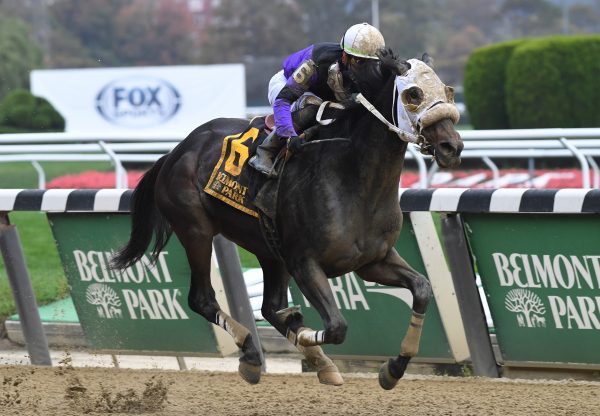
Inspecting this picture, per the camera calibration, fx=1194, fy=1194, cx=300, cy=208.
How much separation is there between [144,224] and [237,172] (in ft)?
2.68

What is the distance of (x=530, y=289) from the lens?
5.60 m

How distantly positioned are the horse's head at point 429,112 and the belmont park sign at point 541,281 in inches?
43.3

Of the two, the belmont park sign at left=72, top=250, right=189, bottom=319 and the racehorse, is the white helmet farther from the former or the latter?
the belmont park sign at left=72, top=250, right=189, bottom=319

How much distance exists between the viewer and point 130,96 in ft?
68.9

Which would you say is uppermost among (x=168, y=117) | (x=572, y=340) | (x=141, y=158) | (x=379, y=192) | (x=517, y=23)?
(x=379, y=192)

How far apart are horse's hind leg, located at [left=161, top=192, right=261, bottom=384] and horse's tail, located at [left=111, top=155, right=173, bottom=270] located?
22 cm

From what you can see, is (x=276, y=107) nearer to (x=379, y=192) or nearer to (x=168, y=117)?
(x=379, y=192)

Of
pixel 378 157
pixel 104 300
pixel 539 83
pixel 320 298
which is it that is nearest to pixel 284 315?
pixel 320 298

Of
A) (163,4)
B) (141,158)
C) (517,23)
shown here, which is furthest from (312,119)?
(517,23)

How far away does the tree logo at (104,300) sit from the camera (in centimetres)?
664

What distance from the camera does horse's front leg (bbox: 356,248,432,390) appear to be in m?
5.04

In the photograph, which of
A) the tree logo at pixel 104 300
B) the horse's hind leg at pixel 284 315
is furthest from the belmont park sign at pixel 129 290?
the horse's hind leg at pixel 284 315

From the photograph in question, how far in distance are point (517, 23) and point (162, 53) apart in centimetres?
2141

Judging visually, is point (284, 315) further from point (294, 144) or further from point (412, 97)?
point (412, 97)
